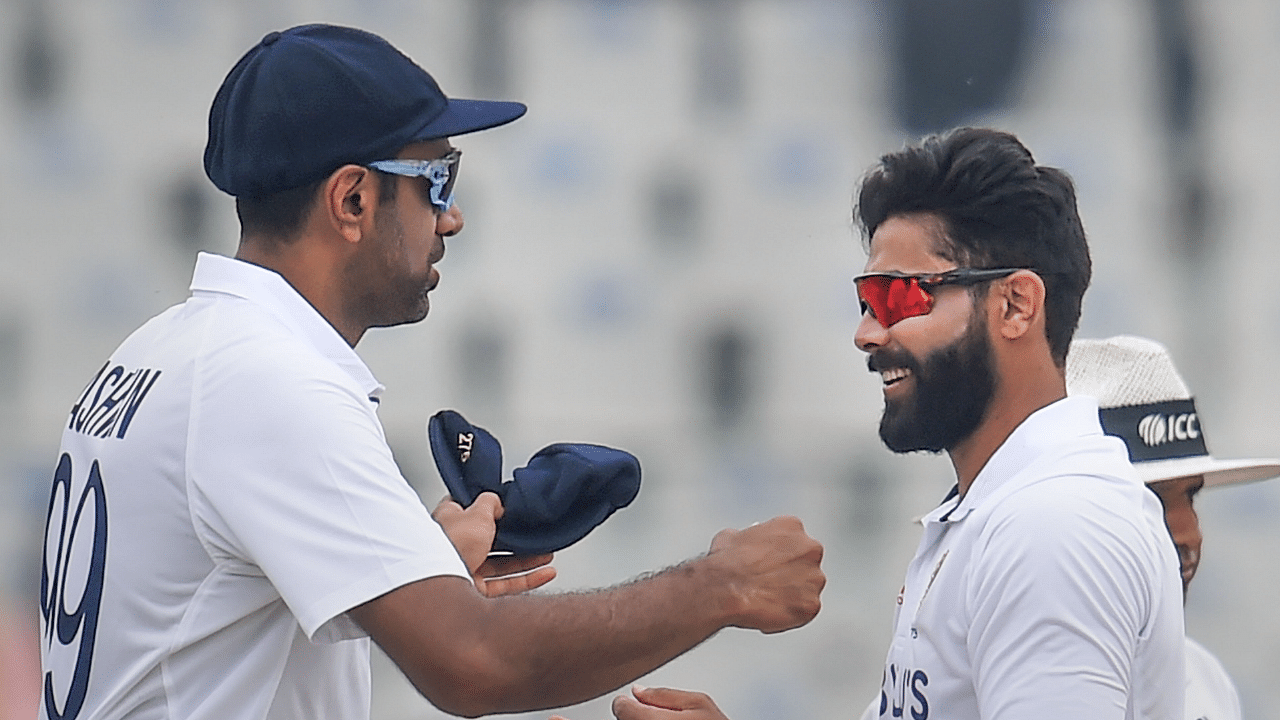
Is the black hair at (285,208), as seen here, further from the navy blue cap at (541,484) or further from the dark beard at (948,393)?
Answer: the dark beard at (948,393)

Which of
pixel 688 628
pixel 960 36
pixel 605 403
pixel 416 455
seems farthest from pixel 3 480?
pixel 960 36

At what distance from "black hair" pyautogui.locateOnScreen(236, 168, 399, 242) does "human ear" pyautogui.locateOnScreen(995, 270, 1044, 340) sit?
2.81ft

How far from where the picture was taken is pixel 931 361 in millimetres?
2107

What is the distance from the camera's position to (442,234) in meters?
→ 1.94

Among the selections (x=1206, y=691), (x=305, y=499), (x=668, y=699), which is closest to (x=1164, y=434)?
(x=1206, y=691)

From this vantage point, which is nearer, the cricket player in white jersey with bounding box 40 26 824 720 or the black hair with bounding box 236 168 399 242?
the cricket player in white jersey with bounding box 40 26 824 720

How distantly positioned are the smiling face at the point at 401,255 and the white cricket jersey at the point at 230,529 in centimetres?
10

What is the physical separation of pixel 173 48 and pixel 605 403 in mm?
1245

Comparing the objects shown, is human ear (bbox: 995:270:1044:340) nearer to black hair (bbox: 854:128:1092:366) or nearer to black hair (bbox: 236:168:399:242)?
black hair (bbox: 854:128:1092:366)

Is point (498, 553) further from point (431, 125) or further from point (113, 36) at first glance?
point (113, 36)

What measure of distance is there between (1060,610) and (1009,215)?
2.18ft

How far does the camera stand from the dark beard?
2.09 m

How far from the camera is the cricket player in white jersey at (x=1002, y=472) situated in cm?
169

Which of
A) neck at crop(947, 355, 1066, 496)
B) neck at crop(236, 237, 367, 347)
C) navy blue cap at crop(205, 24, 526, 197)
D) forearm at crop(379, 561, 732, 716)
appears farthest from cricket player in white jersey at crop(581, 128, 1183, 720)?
navy blue cap at crop(205, 24, 526, 197)
